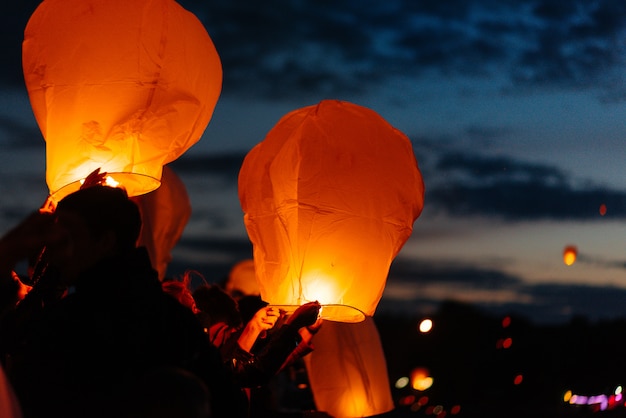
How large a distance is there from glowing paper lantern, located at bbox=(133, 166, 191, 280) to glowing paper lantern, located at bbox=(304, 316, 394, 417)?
3.93 ft

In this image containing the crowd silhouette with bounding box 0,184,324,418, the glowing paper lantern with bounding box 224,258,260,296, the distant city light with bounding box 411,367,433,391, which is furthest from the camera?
the distant city light with bounding box 411,367,433,391

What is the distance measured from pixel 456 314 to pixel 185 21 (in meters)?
16.7

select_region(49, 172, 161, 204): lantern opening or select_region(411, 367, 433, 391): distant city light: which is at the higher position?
select_region(49, 172, 161, 204): lantern opening

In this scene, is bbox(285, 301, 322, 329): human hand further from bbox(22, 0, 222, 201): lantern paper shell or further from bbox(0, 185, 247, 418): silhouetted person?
bbox(0, 185, 247, 418): silhouetted person

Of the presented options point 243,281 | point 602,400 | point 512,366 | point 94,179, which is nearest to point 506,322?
point 512,366

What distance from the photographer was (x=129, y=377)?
8.10ft

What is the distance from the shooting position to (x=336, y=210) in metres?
4.38

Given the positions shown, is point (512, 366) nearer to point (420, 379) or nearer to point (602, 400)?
point (420, 379)

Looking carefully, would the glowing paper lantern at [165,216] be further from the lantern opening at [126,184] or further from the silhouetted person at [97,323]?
the silhouetted person at [97,323]

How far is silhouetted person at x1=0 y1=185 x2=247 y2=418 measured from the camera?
2.46 meters

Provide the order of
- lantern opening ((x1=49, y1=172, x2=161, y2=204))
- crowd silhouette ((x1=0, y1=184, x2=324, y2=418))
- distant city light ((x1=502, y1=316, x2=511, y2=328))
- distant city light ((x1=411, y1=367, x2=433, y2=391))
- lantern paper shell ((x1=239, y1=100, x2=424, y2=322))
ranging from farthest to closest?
distant city light ((x1=502, y1=316, x2=511, y2=328)), distant city light ((x1=411, y1=367, x2=433, y2=391)), lantern paper shell ((x1=239, y1=100, x2=424, y2=322)), lantern opening ((x1=49, y1=172, x2=161, y2=204)), crowd silhouette ((x1=0, y1=184, x2=324, y2=418))

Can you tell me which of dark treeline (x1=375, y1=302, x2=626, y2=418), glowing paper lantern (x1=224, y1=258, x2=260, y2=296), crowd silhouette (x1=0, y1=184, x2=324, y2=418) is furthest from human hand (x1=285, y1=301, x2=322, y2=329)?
dark treeline (x1=375, y1=302, x2=626, y2=418)

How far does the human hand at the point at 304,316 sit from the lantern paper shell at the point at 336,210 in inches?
7.8

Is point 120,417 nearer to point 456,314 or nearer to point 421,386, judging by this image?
point 421,386
